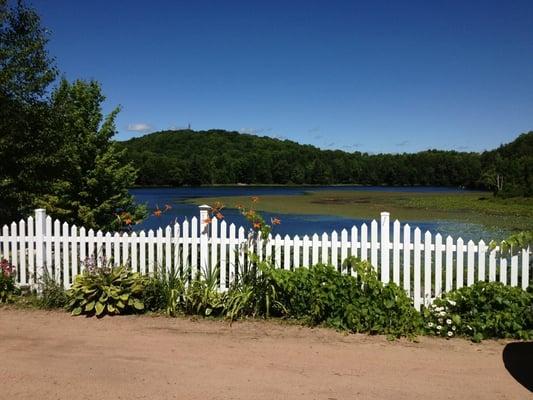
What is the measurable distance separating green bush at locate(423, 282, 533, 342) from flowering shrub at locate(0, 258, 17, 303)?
19.7 ft

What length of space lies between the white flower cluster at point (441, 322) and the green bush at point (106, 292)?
148 inches

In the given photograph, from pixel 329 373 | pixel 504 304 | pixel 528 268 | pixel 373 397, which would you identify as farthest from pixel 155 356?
pixel 528 268

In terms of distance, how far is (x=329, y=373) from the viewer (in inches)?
183

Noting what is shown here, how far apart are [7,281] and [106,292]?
1959 millimetres

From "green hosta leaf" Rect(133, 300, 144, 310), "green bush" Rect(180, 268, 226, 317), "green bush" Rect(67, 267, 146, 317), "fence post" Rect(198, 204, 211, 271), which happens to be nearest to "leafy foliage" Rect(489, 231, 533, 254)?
"green bush" Rect(180, 268, 226, 317)

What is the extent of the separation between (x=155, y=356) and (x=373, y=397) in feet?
7.34

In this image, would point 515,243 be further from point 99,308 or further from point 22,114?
point 22,114

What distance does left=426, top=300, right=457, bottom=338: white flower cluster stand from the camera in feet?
19.2

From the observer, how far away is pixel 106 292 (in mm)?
6730

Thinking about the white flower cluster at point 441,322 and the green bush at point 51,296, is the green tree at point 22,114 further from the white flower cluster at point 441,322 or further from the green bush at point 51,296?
the white flower cluster at point 441,322

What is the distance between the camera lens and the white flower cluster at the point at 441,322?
19.2 ft

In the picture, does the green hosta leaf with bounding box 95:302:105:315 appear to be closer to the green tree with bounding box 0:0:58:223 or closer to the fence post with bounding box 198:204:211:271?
the fence post with bounding box 198:204:211:271

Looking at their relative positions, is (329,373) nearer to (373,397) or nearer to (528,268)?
(373,397)

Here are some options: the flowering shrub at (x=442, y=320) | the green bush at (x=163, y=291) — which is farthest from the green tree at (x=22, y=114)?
the flowering shrub at (x=442, y=320)
